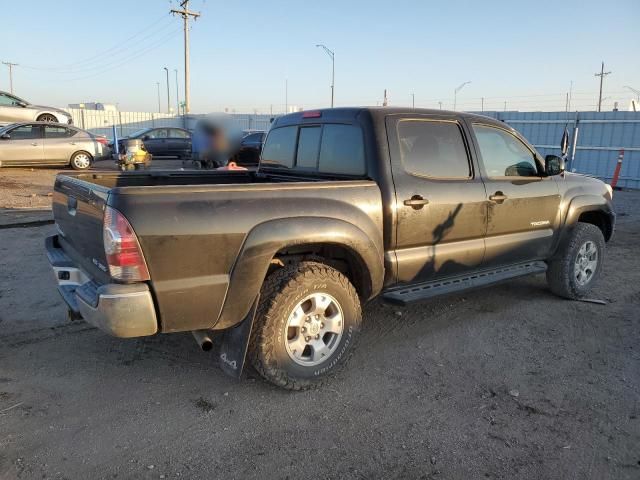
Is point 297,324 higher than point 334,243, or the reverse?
point 334,243

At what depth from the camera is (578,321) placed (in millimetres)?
4770

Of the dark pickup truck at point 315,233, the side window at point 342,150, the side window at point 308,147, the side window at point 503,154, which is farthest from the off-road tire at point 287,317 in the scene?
the side window at point 503,154

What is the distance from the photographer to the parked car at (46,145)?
48.3 ft

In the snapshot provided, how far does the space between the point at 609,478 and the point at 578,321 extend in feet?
7.92

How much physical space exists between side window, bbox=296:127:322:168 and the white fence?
28940mm

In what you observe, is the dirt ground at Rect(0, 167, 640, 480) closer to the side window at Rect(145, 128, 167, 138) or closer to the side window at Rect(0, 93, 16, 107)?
the side window at Rect(0, 93, 16, 107)

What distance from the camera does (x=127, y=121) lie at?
118 feet

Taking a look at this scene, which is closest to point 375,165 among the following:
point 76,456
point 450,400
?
point 450,400

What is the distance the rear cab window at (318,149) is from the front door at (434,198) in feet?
0.95

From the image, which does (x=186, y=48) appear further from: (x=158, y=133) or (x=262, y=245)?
(x=262, y=245)

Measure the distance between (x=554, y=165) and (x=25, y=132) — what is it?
15.0m

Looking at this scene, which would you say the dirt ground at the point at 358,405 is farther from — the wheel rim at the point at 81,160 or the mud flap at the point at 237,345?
the wheel rim at the point at 81,160

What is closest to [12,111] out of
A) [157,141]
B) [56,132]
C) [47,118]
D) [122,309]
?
[47,118]

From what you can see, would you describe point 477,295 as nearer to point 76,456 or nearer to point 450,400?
point 450,400
